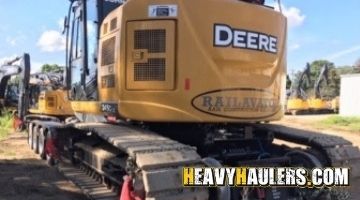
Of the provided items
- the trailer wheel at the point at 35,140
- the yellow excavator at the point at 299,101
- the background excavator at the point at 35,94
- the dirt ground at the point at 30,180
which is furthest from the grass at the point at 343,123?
the dirt ground at the point at 30,180

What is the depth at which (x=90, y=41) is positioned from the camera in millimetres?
8430

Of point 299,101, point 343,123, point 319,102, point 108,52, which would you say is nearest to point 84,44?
point 108,52

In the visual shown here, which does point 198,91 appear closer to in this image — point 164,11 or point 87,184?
point 164,11

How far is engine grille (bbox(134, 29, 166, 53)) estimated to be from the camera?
6410 millimetres

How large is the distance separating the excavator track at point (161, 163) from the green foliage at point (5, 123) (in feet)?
44.3

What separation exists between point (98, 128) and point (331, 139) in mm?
3288

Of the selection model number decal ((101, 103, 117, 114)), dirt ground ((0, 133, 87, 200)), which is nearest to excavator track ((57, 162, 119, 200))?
dirt ground ((0, 133, 87, 200))

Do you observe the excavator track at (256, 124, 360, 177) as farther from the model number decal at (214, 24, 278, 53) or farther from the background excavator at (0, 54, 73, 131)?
the background excavator at (0, 54, 73, 131)

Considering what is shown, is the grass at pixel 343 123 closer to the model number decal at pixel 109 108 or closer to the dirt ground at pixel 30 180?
the dirt ground at pixel 30 180

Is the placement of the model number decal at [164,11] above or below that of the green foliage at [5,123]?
above

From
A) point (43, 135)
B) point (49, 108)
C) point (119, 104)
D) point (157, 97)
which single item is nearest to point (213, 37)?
point (157, 97)

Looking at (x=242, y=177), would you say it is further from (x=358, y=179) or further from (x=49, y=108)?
(x=49, y=108)

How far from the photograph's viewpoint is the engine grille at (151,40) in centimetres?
641

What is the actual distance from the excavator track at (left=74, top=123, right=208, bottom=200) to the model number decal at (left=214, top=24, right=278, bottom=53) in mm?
1460
